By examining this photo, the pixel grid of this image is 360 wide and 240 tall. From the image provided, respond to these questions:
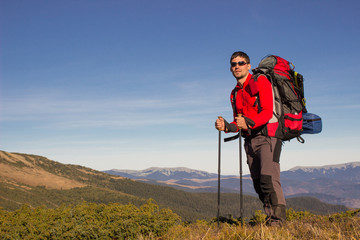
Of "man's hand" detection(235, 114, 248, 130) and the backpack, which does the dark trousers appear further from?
"man's hand" detection(235, 114, 248, 130)

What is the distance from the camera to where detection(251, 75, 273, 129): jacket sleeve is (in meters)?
5.23

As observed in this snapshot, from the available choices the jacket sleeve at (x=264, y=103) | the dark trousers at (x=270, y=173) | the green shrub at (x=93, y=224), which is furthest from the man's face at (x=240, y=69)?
the green shrub at (x=93, y=224)

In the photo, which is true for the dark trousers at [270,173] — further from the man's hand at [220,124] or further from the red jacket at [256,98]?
the man's hand at [220,124]

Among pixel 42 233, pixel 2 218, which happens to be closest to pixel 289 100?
pixel 42 233

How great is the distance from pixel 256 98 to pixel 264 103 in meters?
0.31

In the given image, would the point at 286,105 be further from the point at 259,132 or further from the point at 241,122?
the point at 241,122

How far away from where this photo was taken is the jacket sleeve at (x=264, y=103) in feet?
17.2

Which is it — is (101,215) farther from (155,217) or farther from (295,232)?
(295,232)

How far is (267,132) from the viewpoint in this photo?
5355mm

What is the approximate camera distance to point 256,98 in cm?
557

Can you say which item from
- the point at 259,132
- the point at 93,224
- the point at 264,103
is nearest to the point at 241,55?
the point at 264,103

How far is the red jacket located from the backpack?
0.11m

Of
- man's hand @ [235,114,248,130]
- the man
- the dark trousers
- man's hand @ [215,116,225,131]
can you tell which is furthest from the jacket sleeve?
man's hand @ [215,116,225,131]

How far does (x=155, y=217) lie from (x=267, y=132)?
422cm
